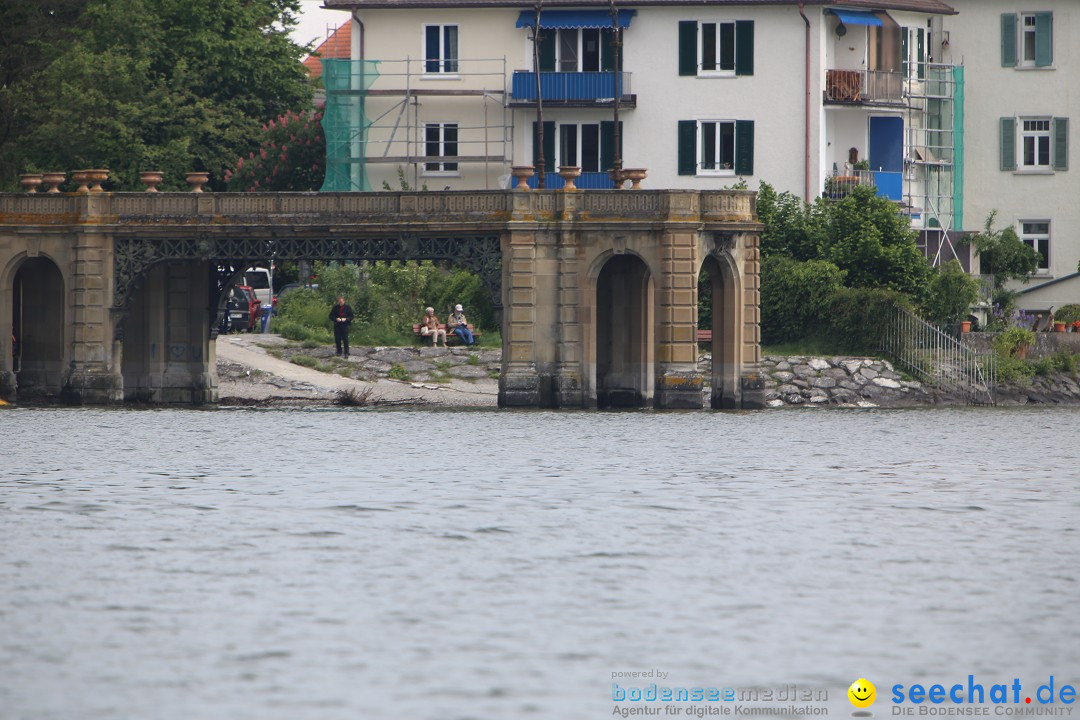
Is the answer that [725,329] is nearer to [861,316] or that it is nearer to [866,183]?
[861,316]

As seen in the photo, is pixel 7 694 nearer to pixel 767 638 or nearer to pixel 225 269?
pixel 767 638

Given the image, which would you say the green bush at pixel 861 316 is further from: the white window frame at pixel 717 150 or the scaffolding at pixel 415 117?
the scaffolding at pixel 415 117

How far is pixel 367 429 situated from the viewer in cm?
4666

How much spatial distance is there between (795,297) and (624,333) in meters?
7.31

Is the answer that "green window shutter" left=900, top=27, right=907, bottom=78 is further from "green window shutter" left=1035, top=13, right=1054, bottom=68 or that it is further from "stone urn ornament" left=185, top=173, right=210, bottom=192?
"stone urn ornament" left=185, top=173, right=210, bottom=192

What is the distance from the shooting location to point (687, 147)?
64500mm

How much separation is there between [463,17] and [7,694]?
50076 millimetres

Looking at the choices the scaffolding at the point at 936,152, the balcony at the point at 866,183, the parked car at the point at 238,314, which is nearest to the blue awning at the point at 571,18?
the balcony at the point at 866,183

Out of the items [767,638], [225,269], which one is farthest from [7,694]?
[225,269]

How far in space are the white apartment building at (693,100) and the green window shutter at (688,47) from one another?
3cm

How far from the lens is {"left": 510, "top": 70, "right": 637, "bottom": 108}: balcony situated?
210ft

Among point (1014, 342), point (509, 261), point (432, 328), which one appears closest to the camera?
point (509, 261)

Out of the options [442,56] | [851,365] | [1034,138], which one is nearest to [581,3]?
[442,56]

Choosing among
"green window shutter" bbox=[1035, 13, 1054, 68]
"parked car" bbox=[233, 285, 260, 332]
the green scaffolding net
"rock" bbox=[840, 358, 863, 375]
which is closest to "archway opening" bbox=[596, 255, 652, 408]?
"rock" bbox=[840, 358, 863, 375]
